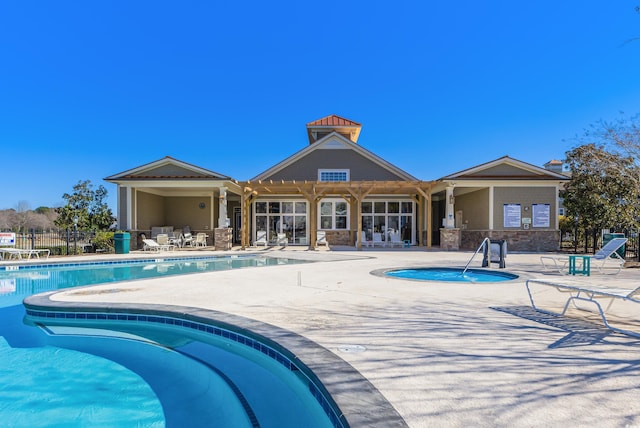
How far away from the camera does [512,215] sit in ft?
59.8

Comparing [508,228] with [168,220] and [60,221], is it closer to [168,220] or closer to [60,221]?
[168,220]

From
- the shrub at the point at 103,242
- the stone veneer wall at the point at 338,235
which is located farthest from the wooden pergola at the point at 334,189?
the shrub at the point at 103,242

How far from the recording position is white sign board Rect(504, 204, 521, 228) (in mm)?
18188

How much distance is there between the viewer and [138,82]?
2256 cm

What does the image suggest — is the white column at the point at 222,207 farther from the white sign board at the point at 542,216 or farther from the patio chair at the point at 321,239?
the white sign board at the point at 542,216

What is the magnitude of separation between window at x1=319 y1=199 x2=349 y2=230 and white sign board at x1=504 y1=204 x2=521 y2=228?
830 centimetres

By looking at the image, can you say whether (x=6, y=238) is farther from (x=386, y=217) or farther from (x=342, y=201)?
(x=386, y=217)

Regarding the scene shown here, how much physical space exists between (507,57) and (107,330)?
17224 mm

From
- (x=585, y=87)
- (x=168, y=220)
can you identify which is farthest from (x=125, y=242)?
(x=585, y=87)

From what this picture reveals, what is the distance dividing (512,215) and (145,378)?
723 inches

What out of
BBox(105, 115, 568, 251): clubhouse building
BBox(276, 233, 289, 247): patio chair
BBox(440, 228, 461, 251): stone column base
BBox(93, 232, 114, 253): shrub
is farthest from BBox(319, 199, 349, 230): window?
BBox(93, 232, 114, 253): shrub

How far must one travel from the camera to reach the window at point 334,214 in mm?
21594

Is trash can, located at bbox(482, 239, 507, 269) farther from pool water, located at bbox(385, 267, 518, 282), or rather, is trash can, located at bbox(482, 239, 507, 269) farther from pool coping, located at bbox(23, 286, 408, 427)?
pool coping, located at bbox(23, 286, 408, 427)

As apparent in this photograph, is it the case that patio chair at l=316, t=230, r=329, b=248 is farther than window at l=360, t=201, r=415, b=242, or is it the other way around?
window at l=360, t=201, r=415, b=242
